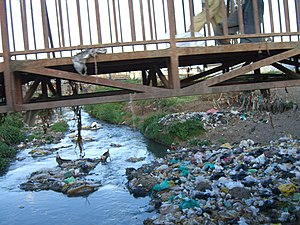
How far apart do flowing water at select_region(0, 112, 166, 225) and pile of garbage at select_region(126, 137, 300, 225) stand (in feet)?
1.41

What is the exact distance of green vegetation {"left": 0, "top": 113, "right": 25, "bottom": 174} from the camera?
13005mm

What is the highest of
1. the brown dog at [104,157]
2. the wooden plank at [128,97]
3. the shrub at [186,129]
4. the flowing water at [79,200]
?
the wooden plank at [128,97]

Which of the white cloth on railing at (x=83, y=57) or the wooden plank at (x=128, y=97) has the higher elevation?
the white cloth on railing at (x=83, y=57)

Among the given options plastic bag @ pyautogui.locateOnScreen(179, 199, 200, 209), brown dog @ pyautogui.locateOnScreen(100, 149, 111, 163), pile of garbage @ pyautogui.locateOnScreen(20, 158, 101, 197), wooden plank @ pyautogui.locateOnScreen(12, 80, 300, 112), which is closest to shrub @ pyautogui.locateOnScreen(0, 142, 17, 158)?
pile of garbage @ pyautogui.locateOnScreen(20, 158, 101, 197)

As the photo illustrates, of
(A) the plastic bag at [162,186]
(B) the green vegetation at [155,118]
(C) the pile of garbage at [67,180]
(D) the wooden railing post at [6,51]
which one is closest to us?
(D) the wooden railing post at [6,51]

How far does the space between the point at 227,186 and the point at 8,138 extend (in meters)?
11.6

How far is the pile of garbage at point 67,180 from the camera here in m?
9.62

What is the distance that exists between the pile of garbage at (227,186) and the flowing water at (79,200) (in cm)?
43

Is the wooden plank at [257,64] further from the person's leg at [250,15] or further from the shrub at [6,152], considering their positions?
the shrub at [6,152]

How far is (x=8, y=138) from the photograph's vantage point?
53.9ft

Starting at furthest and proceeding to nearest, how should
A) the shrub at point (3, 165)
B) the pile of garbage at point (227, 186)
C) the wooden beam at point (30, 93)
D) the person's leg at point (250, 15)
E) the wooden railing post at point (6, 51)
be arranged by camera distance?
1. the shrub at point (3, 165)
2. the pile of garbage at point (227, 186)
3. the person's leg at point (250, 15)
4. the wooden beam at point (30, 93)
5. the wooden railing post at point (6, 51)

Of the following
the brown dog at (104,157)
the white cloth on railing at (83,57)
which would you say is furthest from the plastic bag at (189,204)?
the brown dog at (104,157)

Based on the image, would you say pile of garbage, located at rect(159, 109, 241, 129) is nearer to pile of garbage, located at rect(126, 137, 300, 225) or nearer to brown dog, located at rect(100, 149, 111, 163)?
brown dog, located at rect(100, 149, 111, 163)

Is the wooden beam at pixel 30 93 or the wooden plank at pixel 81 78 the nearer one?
the wooden plank at pixel 81 78
